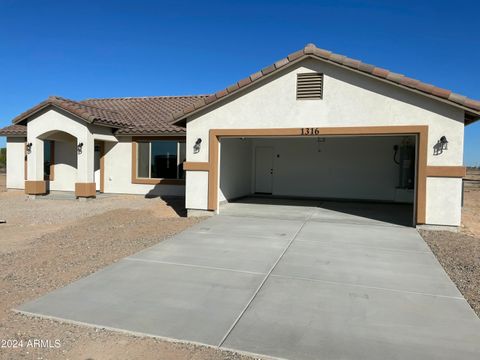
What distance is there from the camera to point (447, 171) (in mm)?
9727

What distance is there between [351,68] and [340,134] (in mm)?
1820

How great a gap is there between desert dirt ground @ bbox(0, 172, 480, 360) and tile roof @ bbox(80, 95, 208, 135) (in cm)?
355

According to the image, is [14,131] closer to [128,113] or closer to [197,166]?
[128,113]

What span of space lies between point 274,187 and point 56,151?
11605mm

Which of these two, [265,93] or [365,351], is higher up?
[265,93]

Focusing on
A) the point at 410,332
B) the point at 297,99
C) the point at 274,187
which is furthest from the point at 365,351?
the point at 274,187

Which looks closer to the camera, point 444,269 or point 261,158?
point 444,269

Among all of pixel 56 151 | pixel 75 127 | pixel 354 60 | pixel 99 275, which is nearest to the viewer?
pixel 99 275

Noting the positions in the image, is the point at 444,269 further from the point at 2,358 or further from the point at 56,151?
the point at 56,151

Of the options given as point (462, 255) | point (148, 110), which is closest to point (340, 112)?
point (462, 255)

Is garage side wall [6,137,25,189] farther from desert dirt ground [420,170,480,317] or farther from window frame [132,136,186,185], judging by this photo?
desert dirt ground [420,170,480,317]

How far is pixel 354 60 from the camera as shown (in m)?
10.3

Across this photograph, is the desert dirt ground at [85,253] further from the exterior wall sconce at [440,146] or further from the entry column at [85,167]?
the exterior wall sconce at [440,146]

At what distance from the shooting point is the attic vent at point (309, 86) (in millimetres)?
10758
